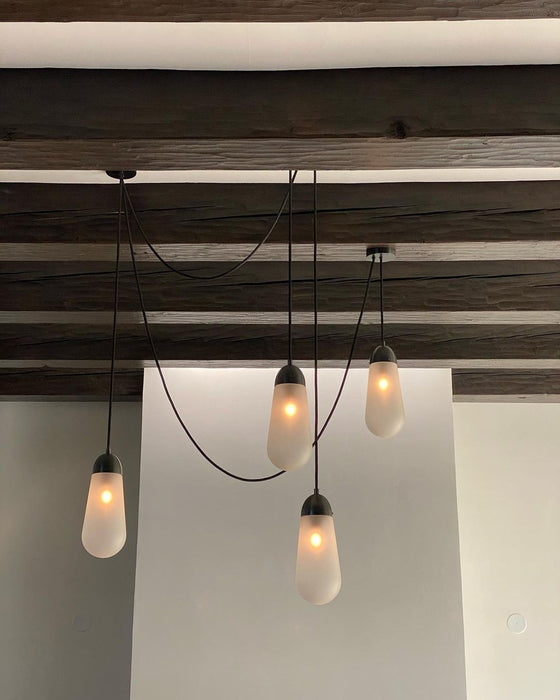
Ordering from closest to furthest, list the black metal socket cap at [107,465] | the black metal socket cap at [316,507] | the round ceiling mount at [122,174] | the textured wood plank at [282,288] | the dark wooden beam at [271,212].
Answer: the black metal socket cap at [316,507] → the black metal socket cap at [107,465] → the round ceiling mount at [122,174] → the dark wooden beam at [271,212] → the textured wood plank at [282,288]

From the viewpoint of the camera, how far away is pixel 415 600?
3635mm

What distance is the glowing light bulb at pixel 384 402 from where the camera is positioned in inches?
87.3

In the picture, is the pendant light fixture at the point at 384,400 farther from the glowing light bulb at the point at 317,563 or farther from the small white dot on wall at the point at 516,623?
the small white dot on wall at the point at 516,623

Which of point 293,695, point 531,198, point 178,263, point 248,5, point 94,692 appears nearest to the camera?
point 248,5

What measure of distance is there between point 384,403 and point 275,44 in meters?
0.85

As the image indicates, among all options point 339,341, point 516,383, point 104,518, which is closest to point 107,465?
point 104,518

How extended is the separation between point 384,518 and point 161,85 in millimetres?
2205

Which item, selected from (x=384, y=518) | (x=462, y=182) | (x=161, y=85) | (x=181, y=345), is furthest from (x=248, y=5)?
(x=384, y=518)

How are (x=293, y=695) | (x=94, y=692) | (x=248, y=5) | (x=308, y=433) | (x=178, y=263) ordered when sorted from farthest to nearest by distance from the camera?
(x=94, y=692)
(x=293, y=695)
(x=178, y=263)
(x=308, y=433)
(x=248, y=5)

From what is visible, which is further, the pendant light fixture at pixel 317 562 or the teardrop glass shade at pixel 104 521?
the teardrop glass shade at pixel 104 521

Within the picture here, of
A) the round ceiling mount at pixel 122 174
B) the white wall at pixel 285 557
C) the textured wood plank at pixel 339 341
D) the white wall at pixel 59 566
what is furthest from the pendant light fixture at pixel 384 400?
the white wall at pixel 59 566

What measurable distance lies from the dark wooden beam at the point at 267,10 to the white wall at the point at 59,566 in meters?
2.84

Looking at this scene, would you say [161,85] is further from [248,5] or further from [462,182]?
[462,182]

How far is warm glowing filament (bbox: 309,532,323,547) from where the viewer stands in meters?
2.08
